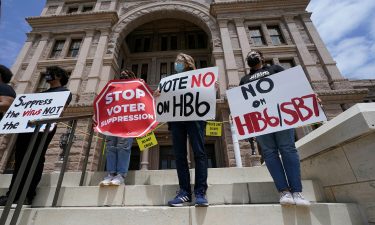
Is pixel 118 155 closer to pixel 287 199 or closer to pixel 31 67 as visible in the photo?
pixel 287 199

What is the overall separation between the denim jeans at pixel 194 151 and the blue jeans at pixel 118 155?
107 cm

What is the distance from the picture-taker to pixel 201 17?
1670 cm

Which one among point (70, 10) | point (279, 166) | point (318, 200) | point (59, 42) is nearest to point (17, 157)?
point (279, 166)

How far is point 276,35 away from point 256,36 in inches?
64.0

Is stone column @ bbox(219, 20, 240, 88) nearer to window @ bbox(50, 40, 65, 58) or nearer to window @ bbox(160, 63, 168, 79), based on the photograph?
window @ bbox(160, 63, 168, 79)

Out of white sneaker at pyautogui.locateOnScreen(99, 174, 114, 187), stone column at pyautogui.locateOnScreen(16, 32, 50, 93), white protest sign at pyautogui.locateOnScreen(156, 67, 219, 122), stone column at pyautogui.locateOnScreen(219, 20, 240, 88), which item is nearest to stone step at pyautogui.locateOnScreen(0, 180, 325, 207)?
white sneaker at pyautogui.locateOnScreen(99, 174, 114, 187)

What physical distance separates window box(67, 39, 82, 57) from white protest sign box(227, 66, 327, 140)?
16909 millimetres

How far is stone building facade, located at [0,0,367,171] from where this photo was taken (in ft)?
39.6

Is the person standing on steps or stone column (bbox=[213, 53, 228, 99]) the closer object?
the person standing on steps

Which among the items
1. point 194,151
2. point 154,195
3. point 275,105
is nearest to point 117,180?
point 154,195

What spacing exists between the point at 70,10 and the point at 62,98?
65.9 feet

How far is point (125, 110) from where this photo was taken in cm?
341

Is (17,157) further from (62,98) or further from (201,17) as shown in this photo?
(201,17)

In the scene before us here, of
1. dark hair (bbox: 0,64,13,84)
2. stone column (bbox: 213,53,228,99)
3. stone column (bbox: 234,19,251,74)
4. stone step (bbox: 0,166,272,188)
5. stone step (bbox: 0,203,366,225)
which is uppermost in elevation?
stone column (bbox: 234,19,251,74)
